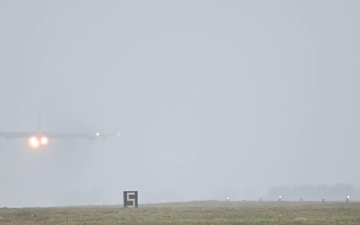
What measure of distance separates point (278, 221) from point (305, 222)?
234 centimetres

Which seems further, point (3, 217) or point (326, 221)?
point (3, 217)

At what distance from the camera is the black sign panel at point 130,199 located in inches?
3494

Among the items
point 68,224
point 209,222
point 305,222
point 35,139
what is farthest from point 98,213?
point 35,139

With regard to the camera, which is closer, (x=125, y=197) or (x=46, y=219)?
(x=46, y=219)

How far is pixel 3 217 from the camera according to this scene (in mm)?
70812

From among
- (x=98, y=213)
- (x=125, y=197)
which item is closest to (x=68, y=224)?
(x=98, y=213)

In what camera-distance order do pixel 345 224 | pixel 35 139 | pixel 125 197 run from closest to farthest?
1. pixel 345 224
2. pixel 125 197
3. pixel 35 139

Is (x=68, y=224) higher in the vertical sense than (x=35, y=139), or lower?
lower

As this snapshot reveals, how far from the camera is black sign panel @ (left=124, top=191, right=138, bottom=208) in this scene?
88.8m

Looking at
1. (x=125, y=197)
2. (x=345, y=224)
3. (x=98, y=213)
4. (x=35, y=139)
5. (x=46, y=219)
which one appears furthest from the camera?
(x=35, y=139)

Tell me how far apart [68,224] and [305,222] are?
2115 cm

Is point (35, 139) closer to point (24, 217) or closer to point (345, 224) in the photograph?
point (24, 217)

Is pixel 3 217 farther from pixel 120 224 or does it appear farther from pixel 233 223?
pixel 233 223

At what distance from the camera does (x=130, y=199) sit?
293 ft
